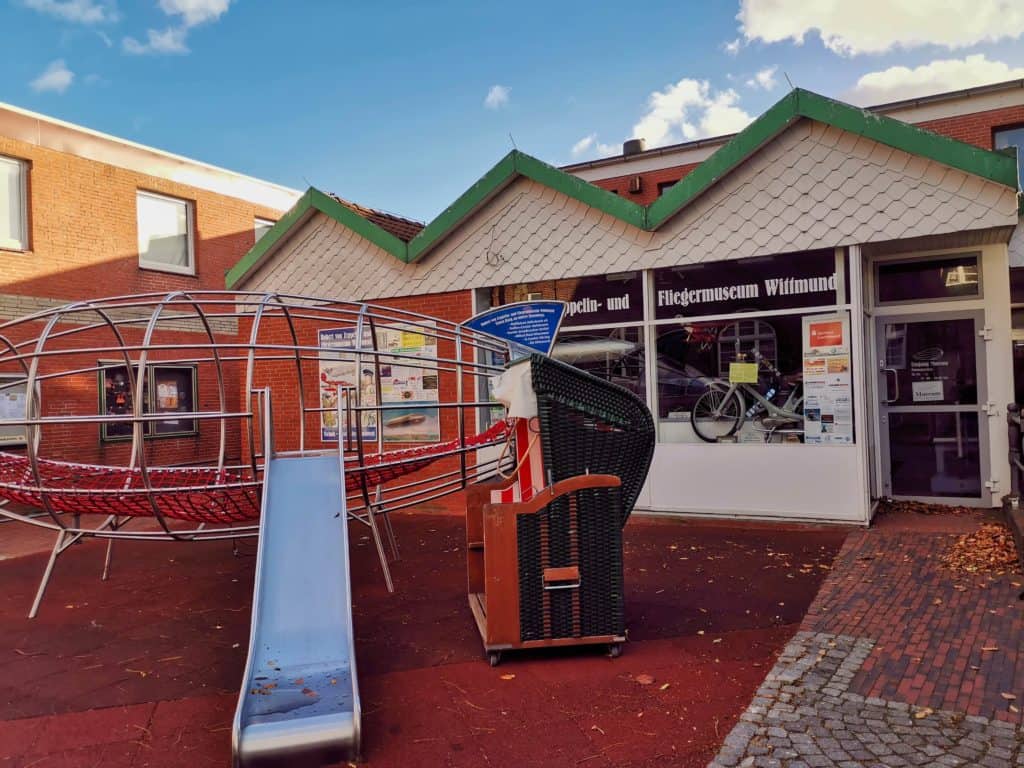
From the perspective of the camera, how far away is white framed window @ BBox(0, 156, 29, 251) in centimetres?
1162

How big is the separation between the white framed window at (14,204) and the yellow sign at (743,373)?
11.0 meters

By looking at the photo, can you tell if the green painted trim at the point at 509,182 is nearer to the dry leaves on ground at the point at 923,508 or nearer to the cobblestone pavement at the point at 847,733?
the dry leaves on ground at the point at 923,508

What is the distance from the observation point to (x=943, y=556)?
5859 mm

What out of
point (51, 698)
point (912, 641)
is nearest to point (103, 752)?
point (51, 698)

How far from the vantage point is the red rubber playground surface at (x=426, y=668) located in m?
3.19

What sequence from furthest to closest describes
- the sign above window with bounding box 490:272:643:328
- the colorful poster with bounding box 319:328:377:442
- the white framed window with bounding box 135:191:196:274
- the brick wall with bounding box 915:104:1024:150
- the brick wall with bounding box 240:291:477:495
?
the brick wall with bounding box 915:104:1024:150
the white framed window with bounding box 135:191:196:274
the colorful poster with bounding box 319:328:377:442
the brick wall with bounding box 240:291:477:495
the sign above window with bounding box 490:272:643:328

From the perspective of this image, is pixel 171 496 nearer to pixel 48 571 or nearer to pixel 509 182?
pixel 48 571

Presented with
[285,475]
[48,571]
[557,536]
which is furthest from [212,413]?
[48,571]

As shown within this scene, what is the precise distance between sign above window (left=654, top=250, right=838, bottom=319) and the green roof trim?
0.68 metres

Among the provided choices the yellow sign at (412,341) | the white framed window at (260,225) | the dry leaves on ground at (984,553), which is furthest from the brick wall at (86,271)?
the dry leaves on ground at (984,553)

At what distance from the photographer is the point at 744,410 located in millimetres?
7758

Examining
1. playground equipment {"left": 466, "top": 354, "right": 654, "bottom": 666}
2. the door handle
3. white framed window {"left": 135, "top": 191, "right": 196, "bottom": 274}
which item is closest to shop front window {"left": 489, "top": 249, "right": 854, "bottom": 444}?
the door handle

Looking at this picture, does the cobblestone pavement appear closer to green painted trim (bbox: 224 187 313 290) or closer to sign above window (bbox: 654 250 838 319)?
sign above window (bbox: 654 250 838 319)

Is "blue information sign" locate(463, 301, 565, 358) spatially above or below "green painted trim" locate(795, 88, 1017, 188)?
below
